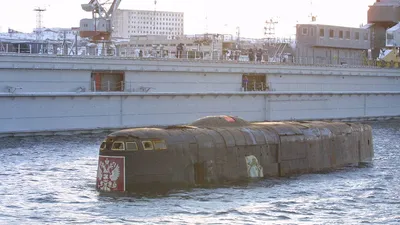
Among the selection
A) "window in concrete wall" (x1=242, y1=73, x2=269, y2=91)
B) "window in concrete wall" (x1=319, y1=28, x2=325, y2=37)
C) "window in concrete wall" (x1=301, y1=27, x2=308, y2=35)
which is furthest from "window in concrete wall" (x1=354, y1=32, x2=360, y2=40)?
"window in concrete wall" (x1=242, y1=73, x2=269, y2=91)

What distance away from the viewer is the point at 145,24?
489 feet

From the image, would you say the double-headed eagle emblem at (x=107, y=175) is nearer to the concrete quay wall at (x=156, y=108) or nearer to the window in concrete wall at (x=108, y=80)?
the concrete quay wall at (x=156, y=108)

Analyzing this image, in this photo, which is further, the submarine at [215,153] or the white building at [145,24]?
the white building at [145,24]

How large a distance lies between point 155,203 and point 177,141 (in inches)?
192

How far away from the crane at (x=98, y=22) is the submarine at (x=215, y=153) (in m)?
37.2

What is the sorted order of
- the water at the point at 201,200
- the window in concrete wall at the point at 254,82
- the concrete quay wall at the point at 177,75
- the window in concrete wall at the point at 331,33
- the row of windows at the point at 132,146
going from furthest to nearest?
the window in concrete wall at the point at 331,33
the window in concrete wall at the point at 254,82
the concrete quay wall at the point at 177,75
the row of windows at the point at 132,146
the water at the point at 201,200

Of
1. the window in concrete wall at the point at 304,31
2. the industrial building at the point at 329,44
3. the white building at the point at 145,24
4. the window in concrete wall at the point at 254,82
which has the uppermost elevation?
the white building at the point at 145,24

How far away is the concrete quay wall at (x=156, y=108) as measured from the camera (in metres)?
63.5

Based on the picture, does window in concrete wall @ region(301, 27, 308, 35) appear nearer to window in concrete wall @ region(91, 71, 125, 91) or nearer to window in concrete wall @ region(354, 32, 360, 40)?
window in concrete wall @ region(354, 32, 360, 40)

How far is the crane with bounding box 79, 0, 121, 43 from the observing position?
83.7 metres

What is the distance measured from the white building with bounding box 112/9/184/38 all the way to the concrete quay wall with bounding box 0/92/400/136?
57.4m

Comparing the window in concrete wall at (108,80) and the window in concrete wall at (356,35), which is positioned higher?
the window in concrete wall at (356,35)

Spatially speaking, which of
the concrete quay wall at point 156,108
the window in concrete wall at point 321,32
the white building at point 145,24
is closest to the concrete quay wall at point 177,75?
the concrete quay wall at point 156,108

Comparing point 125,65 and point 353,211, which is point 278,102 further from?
point 353,211
